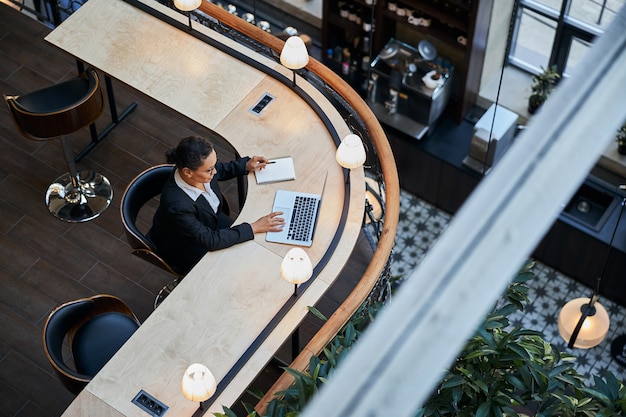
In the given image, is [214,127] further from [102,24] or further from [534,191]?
[534,191]

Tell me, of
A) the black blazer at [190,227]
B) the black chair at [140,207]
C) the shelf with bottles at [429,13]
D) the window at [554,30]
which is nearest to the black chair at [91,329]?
the black chair at [140,207]

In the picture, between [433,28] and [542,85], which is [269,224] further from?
[542,85]

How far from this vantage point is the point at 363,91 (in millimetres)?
9531

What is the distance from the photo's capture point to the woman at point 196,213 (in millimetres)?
4367

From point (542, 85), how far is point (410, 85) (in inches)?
53.0

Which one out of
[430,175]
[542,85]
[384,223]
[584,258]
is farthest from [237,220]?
[542,85]

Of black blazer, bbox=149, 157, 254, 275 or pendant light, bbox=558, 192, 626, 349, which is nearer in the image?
black blazer, bbox=149, 157, 254, 275

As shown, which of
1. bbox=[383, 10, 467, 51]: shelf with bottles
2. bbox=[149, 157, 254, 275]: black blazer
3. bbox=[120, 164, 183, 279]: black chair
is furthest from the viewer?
bbox=[383, 10, 467, 51]: shelf with bottles

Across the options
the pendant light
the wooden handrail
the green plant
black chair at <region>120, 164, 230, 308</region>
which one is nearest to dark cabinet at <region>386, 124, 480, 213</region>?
the pendant light

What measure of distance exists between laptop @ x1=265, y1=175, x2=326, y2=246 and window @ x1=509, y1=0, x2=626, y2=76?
15.7 ft

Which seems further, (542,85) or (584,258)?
(542,85)

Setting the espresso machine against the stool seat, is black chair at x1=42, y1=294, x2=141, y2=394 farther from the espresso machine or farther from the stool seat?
the espresso machine

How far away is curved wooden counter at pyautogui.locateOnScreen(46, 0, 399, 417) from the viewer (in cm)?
402

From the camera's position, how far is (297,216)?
4.59 meters
